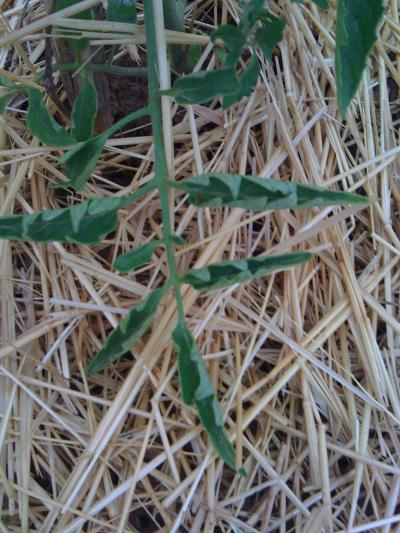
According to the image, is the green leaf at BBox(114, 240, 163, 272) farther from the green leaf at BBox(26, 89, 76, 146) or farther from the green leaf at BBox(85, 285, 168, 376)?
the green leaf at BBox(26, 89, 76, 146)

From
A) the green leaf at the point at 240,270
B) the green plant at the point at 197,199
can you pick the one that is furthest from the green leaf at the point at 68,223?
the green leaf at the point at 240,270

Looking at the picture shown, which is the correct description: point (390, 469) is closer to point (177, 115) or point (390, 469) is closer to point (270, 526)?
point (270, 526)

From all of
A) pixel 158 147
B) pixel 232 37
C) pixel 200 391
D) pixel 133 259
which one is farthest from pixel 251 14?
pixel 200 391

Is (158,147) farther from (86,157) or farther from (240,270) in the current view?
(240,270)

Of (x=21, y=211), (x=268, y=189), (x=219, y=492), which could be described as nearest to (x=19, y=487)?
(x=219, y=492)

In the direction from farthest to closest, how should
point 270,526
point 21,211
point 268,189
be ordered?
point 21,211 → point 270,526 → point 268,189

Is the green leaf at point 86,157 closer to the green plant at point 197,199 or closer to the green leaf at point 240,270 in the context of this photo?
the green plant at point 197,199
